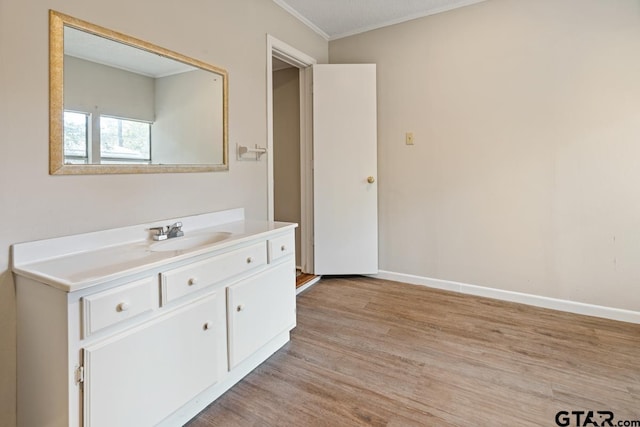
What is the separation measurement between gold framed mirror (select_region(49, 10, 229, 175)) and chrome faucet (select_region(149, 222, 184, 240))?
31 cm

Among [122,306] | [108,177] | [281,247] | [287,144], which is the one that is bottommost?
[122,306]

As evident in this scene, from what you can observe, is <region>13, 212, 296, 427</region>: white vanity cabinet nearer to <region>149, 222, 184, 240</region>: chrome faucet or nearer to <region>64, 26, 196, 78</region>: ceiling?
<region>149, 222, 184, 240</region>: chrome faucet

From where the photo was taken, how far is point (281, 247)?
6.32 feet

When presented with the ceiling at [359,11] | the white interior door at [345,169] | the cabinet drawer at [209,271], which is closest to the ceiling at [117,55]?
the cabinet drawer at [209,271]

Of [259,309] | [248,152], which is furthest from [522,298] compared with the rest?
[248,152]

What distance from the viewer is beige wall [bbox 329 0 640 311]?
2301mm

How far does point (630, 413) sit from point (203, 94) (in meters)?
2.71

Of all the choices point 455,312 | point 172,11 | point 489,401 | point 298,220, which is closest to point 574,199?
point 455,312

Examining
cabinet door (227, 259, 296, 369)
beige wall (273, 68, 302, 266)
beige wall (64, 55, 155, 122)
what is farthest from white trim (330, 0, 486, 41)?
cabinet door (227, 259, 296, 369)

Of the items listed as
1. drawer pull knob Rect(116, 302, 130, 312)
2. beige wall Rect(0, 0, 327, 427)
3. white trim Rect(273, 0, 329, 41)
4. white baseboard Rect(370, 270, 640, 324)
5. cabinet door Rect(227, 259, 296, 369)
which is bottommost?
white baseboard Rect(370, 270, 640, 324)

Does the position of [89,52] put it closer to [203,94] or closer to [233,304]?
[203,94]

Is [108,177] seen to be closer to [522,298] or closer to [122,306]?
[122,306]

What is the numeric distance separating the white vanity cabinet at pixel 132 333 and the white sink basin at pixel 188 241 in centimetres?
7

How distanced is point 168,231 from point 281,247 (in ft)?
2.03
